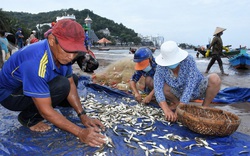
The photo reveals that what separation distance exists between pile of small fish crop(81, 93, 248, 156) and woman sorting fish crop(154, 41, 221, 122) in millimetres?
255

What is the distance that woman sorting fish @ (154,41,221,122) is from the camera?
2945 millimetres

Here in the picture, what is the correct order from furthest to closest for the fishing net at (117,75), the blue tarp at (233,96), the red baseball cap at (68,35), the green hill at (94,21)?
the green hill at (94,21) → the fishing net at (117,75) → the blue tarp at (233,96) → the red baseball cap at (68,35)

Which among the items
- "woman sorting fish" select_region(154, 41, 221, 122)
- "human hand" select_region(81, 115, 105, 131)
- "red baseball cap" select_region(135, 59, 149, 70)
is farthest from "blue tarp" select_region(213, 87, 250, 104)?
"human hand" select_region(81, 115, 105, 131)

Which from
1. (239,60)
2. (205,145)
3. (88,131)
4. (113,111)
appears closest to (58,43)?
(88,131)

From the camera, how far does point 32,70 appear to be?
6.68 feet

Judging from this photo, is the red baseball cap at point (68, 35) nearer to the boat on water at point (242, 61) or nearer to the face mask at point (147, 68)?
the face mask at point (147, 68)

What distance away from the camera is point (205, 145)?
2.33m

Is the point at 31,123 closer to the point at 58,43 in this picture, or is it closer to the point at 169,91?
the point at 58,43

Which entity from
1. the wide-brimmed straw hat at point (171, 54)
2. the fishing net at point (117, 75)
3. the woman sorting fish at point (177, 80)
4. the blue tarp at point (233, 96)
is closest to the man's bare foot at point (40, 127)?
the woman sorting fish at point (177, 80)

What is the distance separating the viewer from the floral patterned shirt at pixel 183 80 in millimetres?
3020

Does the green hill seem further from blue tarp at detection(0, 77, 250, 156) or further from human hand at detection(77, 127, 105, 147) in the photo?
human hand at detection(77, 127, 105, 147)

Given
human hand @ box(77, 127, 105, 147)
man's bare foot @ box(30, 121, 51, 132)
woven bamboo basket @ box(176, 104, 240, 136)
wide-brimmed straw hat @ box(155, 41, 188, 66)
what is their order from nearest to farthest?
human hand @ box(77, 127, 105, 147), woven bamboo basket @ box(176, 104, 240, 136), man's bare foot @ box(30, 121, 51, 132), wide-brimmed straw hat @ box(155, 41, 188, 66)

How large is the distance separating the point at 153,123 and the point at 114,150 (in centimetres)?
83

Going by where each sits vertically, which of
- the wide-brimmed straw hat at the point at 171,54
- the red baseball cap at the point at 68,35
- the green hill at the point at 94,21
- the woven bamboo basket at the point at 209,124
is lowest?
the woven bamboo basket at the point at 209,124
